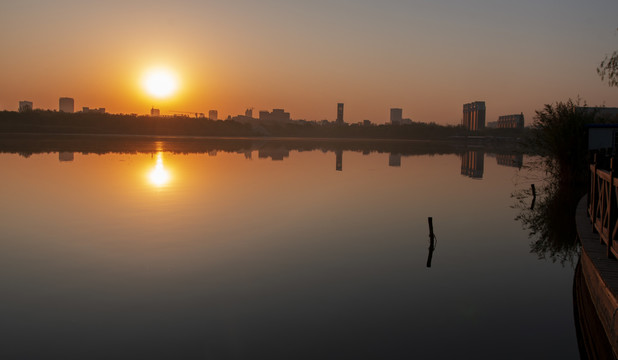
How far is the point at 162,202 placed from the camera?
84.4 ft

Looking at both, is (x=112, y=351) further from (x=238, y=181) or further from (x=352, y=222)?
(x=238, y=181)

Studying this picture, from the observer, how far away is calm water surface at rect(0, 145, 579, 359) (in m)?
9.66

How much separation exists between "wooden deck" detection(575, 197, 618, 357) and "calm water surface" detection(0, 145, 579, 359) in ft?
3.38

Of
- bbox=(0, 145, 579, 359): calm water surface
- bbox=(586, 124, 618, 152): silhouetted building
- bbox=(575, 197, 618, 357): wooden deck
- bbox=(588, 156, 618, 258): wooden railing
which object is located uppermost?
bbox=(586, 124, 618, 152): silhouetted building

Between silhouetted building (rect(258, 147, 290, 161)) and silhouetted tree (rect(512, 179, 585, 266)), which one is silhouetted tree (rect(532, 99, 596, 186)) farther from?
silhouetted building (rect(258, 147, 290, 161))

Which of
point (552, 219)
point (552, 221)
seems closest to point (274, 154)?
point (552, 219)

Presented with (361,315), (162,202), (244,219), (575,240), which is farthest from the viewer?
(162,202)

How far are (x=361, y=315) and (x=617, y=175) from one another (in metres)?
6.24

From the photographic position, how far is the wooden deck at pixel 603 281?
8.58 metres

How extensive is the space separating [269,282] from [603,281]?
781cm

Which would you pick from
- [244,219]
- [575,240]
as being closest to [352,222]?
[244,219]

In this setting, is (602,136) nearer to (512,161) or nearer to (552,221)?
(552,221)

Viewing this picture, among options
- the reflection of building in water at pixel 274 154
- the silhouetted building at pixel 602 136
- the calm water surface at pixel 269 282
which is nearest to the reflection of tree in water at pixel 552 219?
the calm water surface at pixel 269 282

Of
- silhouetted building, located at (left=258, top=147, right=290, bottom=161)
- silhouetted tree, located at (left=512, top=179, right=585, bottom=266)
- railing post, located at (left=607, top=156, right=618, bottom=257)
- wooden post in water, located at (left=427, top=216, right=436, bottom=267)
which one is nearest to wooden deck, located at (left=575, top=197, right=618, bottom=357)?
railing post, located at (left=607, top=156, right=618, bottom=257)
